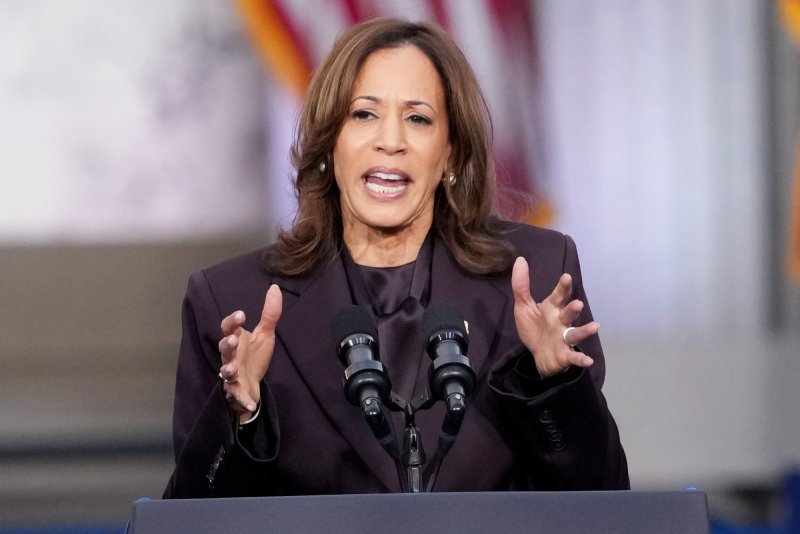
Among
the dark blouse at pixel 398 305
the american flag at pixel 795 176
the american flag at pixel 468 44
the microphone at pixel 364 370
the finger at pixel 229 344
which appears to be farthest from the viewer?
the american flag at pixel 795 176

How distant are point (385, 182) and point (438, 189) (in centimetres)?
21

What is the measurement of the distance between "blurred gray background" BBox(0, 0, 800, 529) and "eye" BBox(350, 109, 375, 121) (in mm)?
2813

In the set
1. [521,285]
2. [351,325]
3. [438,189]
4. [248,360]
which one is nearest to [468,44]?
[438,189]

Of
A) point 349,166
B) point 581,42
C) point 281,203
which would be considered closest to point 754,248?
point 581,42

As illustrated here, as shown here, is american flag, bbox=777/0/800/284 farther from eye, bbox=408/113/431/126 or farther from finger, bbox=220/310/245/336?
finger, bbox=220/310/245/336

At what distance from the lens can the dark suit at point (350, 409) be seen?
1.86 meters

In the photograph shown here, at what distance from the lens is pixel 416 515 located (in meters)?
1.39

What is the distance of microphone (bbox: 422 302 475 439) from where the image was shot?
1.59 metres

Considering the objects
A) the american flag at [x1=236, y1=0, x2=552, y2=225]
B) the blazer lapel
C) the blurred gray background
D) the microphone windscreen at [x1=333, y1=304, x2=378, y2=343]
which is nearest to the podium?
the microphone windscreen at [x1=333, y1=304, x2=378, y2=343]

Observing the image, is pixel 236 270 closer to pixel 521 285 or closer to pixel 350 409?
pixel 350 409

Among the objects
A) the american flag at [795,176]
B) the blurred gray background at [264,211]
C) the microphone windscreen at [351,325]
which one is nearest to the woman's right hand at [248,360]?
the microphone windscreen at [351,325]

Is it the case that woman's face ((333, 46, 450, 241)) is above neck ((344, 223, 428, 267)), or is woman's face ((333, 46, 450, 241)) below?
above

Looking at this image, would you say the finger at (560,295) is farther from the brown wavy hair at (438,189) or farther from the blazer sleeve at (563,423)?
the brown wavy hair at (438,189)

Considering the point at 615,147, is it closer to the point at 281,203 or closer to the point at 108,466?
→ the point at 281,203
